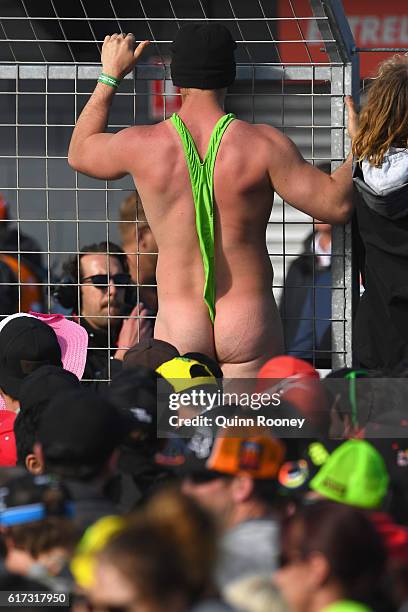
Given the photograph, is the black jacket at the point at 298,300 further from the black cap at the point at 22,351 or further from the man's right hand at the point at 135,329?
the black cap at the point at 22,351

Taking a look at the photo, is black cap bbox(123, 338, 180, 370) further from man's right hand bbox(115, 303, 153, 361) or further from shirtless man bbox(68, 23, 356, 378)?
man's right hand bbox(115, 303, 153, 361)

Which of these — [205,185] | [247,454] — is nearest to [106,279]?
[205,185]

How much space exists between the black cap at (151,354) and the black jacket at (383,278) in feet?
2.42

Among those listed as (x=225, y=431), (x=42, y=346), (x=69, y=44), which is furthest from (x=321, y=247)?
(x=225, y=431)

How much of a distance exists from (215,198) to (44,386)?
1.16 meters

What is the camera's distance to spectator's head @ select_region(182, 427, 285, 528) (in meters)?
2.84

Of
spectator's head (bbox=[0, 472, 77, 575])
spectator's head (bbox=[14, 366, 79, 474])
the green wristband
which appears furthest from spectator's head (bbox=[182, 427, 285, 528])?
the green wristband

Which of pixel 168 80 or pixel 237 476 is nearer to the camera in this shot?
pixel 237 476

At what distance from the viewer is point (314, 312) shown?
4.91m

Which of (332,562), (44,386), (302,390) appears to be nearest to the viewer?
(332,562)

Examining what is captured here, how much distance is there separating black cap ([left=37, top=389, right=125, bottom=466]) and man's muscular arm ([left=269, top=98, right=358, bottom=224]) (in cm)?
160

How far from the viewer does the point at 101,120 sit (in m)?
4.62

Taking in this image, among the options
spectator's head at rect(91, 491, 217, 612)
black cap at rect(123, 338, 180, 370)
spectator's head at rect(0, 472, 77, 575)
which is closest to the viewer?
spectator's head at rect(91, 491, 217, 612)

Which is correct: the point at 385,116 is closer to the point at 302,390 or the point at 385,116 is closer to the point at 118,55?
the point at 118,55
